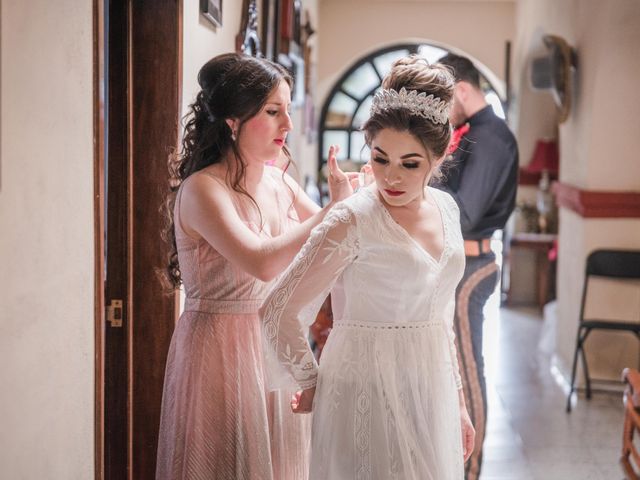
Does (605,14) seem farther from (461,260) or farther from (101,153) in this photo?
(101,153)

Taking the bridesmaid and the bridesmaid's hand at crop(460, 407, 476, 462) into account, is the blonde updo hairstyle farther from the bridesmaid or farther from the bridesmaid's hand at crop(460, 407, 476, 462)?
the bridesmaid's hand at crop(460, 407, 476, 462)

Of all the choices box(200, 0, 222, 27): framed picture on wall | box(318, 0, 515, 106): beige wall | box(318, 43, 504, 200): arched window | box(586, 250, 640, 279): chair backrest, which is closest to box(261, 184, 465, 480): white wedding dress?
box(200, 0, 222, 27): framed picture on wall

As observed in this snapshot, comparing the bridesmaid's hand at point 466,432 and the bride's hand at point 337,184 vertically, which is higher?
the bride's hand at point 337,184

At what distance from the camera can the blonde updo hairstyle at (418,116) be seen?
76.9 inches

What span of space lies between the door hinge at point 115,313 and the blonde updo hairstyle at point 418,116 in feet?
3.44

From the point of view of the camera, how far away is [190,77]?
117 inches

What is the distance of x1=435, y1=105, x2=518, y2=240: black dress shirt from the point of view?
3.66m

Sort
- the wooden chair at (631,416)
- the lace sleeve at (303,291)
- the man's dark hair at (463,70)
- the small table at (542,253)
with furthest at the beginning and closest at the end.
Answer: the small table at (542,253)
the man's dark hair at (463,70)
the wooden chair at (631,416)
the lace sleeve at (303,291)

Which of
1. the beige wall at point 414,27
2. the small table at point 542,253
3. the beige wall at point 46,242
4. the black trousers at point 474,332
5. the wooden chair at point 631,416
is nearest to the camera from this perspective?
the beige wall at point 46,242

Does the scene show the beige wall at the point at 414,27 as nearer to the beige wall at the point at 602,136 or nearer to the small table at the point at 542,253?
the small table at the point at 542,253

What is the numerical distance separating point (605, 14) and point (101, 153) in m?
4.53

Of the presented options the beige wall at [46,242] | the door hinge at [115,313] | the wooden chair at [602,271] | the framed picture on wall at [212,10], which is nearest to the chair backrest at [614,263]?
the wooden chair at [602,271]

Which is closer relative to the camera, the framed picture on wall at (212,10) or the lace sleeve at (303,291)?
the lace sleeve at (303,291)

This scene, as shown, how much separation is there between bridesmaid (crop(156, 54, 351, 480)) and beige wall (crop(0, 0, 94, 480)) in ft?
1.03
